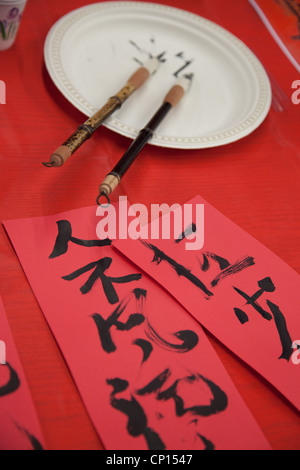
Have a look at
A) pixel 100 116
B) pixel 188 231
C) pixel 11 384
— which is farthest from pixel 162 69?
pixel 11 384

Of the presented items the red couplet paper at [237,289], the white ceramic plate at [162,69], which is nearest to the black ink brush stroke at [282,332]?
the red couplet paper at [237,289]

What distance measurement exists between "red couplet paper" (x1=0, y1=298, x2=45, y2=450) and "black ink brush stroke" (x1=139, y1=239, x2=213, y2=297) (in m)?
0.17

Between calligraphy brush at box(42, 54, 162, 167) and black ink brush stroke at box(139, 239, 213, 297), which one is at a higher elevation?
calligraphy brush at box(42, 54, 162, 167)

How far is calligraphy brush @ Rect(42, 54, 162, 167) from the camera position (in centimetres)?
47

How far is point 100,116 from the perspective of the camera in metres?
0.53

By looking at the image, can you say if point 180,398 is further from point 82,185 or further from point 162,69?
point 162,69

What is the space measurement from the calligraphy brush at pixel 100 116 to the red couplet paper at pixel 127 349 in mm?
70

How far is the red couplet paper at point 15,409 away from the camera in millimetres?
340

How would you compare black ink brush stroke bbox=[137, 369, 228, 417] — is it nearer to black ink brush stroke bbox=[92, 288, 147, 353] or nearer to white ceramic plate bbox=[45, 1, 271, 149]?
black ink brush stroke bbox=[92, 288, 147, 353]

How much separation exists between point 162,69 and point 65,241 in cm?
36

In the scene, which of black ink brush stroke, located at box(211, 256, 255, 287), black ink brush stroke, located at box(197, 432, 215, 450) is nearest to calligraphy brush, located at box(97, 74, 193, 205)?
black ink brush stroke, located at box(211, 256, 255, 287)
